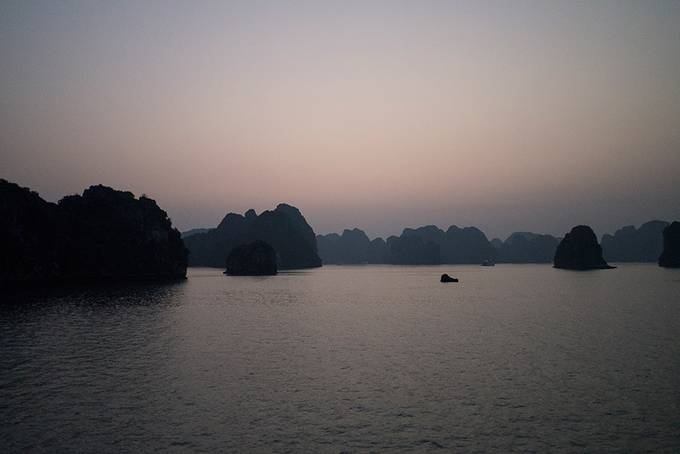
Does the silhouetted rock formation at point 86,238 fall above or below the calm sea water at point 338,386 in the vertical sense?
above

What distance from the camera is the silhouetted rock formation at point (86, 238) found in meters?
121

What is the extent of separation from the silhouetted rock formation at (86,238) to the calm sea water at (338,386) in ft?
245

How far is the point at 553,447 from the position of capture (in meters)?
19.2

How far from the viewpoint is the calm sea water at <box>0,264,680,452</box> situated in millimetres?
20312

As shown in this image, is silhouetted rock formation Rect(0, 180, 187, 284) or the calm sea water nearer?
the calm sea water

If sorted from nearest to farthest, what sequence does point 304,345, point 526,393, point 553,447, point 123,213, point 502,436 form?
point 553,447 → point 502,436 → point 526,393 → point 304,345 → point 123,213

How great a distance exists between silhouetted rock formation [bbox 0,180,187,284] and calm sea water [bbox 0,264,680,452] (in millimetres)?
74653

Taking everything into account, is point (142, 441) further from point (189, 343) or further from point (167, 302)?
point (167, 302)

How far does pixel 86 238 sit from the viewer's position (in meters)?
160

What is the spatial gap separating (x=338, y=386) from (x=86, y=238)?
→ 158 metres

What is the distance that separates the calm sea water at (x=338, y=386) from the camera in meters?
20.3

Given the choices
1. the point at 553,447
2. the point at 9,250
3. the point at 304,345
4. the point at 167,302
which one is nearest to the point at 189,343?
the point at 304,345

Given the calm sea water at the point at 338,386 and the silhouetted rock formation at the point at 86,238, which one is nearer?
the calm sea water at the point at 338,386

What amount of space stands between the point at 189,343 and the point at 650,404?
3695cm
